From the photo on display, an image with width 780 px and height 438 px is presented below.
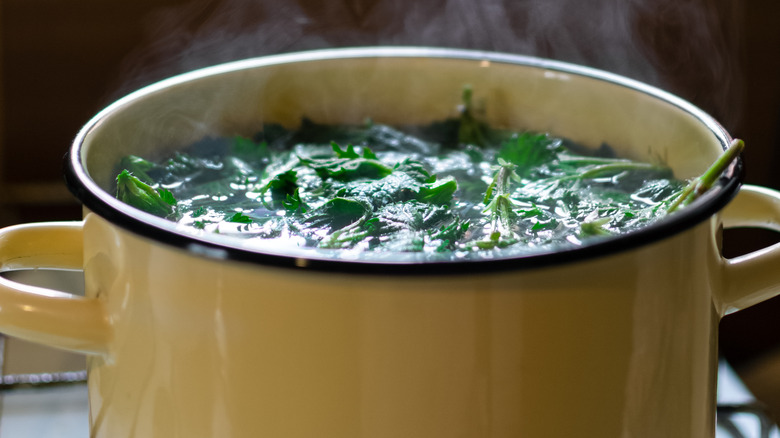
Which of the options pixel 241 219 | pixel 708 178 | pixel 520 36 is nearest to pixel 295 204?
pixel 241 219

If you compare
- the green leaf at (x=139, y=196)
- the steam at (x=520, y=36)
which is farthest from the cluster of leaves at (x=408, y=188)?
the steam at (x=520, y=36)

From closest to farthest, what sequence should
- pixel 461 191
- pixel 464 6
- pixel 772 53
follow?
pixel 461 191
pixel 464 6
pixel 772 53

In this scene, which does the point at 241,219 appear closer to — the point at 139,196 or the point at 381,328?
the point at 139,196

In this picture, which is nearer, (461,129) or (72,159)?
(72,159)

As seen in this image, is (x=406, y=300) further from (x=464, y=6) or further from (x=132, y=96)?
(x=464, y=6)

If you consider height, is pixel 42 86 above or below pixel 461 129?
below

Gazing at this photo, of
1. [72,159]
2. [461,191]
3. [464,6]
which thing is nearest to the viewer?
[72,159]

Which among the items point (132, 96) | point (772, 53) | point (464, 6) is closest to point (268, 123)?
point (132, 96)
